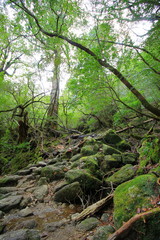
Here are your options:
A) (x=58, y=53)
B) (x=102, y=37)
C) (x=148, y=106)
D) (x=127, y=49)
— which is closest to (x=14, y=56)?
(x=58, y=53)

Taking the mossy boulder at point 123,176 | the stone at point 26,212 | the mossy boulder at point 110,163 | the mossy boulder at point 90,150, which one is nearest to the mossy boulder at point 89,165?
the mossy boulder at point 110,163

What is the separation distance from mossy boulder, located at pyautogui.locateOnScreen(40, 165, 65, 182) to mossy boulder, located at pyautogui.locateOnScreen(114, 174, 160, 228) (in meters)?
1.96

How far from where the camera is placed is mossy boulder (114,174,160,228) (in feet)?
5.14

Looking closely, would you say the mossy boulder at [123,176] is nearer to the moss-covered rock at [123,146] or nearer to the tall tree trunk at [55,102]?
the moss-covered rock at [123,146]

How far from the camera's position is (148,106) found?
359 centimetres

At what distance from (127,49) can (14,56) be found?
14.7 meters

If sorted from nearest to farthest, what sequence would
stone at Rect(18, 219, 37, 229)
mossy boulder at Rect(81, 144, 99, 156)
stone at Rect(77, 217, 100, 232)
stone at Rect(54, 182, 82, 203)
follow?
stone at Rect(77, 217, 100, 232) < stone at Rect(18, 219, 37, 229) < stone at Rect(54, 182, 82, 203) < mossy boulder at Rect(81, 144, 99, 156)

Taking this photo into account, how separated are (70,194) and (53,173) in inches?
44.0

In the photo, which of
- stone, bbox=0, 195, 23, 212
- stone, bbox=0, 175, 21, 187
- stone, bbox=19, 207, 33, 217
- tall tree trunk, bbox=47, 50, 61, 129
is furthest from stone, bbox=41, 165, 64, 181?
tall tree trunk, bbox=47, 50, 61, 129

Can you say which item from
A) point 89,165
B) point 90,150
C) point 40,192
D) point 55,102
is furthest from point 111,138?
point 55,102

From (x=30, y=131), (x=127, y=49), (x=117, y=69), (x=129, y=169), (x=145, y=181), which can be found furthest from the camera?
(x=30, y=131)

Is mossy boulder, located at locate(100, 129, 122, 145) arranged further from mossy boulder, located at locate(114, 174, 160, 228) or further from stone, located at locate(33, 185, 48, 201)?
mossy boulder, located at locate(114, 174, 160, 228)

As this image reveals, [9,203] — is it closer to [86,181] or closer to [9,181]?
[9,181]

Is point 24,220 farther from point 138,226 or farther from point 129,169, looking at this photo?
point 129,169
